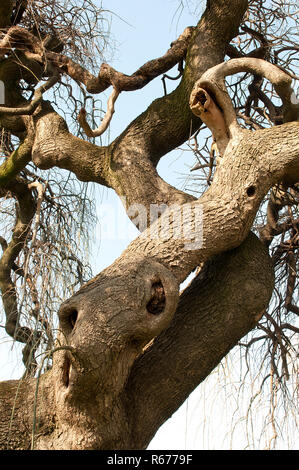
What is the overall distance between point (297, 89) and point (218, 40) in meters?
0.59

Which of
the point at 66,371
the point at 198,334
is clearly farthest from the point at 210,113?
the point at 66,371

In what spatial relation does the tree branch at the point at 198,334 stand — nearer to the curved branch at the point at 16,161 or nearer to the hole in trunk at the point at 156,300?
the hole in trunk at the point at 156,300

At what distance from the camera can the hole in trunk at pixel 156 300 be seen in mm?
2939

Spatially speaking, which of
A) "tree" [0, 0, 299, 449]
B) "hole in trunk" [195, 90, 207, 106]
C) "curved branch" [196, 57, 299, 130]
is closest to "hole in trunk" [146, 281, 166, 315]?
"tree" [0, 0, 299, 449]

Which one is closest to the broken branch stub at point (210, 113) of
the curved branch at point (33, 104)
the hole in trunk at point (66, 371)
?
the curved branch at point (33, 104)

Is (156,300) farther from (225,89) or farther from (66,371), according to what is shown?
(225,89)

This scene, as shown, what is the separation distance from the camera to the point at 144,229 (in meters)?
3.58

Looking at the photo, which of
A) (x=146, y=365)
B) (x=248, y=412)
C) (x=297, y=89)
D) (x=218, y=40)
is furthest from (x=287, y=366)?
(x=218, y=40)

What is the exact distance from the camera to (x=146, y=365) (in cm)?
319

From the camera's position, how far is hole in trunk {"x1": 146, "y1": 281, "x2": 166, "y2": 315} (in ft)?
9.64

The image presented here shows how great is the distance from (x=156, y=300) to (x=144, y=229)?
0.69 metres

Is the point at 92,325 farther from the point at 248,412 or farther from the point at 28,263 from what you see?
the point at 248,412

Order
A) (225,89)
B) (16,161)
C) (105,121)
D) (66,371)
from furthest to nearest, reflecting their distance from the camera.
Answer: (16,161)
(105,121)
(225,89)
(66,371)

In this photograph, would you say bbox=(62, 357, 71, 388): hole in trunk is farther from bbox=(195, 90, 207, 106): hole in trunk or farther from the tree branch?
bbox=(195, 90, 207, 106): hole in trunk
